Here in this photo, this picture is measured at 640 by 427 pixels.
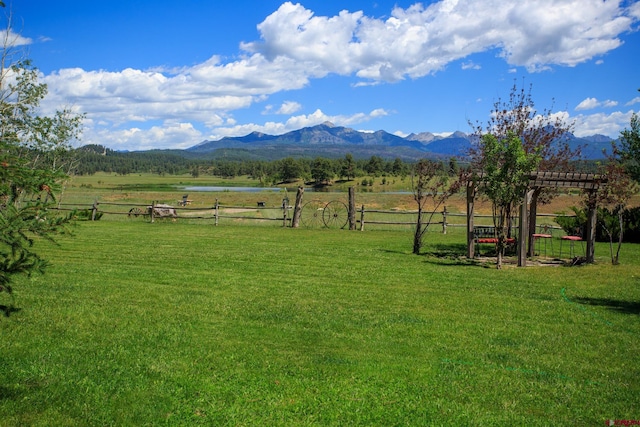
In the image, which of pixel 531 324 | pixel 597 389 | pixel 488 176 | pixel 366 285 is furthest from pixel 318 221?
pixel 597 389

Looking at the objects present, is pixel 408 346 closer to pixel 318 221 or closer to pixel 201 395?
pixel 201 395

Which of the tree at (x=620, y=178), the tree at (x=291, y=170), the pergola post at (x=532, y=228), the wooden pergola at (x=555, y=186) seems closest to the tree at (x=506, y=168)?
the wooden pergola at (x=555, y=186)

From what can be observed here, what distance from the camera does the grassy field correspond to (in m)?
4.81

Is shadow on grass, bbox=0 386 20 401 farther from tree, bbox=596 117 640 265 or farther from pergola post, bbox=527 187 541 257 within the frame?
pergola post, bbox=527 187 541 257

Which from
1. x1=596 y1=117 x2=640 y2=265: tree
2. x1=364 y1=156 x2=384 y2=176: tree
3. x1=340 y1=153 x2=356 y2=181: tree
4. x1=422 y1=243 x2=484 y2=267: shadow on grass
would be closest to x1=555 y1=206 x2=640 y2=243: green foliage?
x1=596 y1=117 x2=640 y2=265: tree

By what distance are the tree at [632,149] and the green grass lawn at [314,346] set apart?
233 cm

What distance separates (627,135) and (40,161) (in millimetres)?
22668

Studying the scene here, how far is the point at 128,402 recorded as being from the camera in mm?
4859

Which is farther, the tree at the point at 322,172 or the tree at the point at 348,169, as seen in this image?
the tree at the point at 348,169

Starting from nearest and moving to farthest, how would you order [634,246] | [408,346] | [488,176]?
[408,346] < [488,176] < [634,246]

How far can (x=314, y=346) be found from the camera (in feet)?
21.4

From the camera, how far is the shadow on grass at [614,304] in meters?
8.73

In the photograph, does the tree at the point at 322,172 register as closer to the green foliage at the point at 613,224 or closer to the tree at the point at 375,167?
the tree at the point at 375,167

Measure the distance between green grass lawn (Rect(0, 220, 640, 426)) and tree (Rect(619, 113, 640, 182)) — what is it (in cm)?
233
